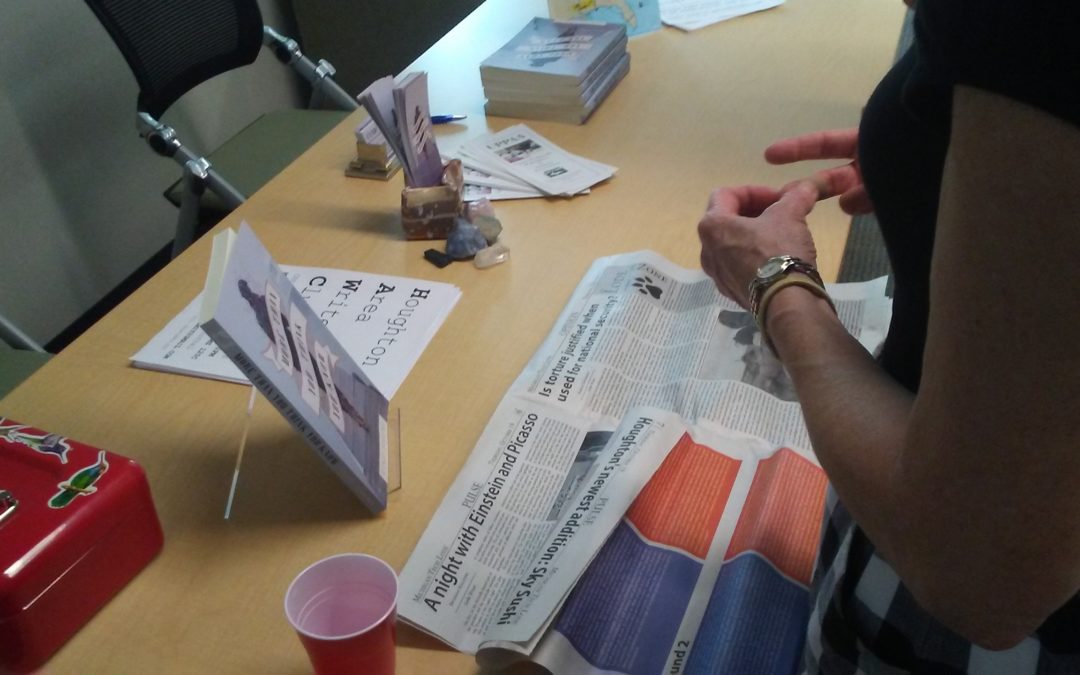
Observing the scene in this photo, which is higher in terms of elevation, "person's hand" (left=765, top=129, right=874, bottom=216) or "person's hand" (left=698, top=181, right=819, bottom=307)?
"person's hand" (left=698, top=181, right=819, bottom=307)

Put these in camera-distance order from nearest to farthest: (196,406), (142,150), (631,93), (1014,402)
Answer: (1014,402) → (196,406) → (631,93) → (142,150)

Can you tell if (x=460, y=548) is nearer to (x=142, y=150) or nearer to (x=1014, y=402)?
(x=1014, y=402)

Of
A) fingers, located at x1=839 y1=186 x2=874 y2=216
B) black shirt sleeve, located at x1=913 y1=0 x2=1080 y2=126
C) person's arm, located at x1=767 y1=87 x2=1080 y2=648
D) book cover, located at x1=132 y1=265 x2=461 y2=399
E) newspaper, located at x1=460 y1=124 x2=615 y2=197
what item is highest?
black shirt sleeve, located at x1=913 y1=0 x2=1080 y2=126

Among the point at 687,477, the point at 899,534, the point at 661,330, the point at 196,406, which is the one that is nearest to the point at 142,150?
the point at 196,406

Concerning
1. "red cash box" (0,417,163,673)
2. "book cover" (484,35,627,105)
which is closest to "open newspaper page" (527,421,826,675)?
"red cash box" (0,417,163,673)

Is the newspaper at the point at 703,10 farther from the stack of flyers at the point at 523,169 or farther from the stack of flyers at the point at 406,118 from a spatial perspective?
the stack of flyers at the point at 406,118

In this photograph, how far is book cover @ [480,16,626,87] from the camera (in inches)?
59.1

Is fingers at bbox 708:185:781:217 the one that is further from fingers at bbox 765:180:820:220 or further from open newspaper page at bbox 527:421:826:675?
open newspaper page at bbox 527:421:826:675

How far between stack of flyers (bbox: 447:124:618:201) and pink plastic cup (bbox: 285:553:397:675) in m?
0.74

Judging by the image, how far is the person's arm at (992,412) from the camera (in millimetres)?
384

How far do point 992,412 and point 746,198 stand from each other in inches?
20.0

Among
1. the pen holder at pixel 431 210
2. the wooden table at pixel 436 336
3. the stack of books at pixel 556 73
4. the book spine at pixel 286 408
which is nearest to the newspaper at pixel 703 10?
the wooden table at pixel 436 336

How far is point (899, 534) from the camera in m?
0.50

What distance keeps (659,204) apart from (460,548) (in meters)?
0.67
